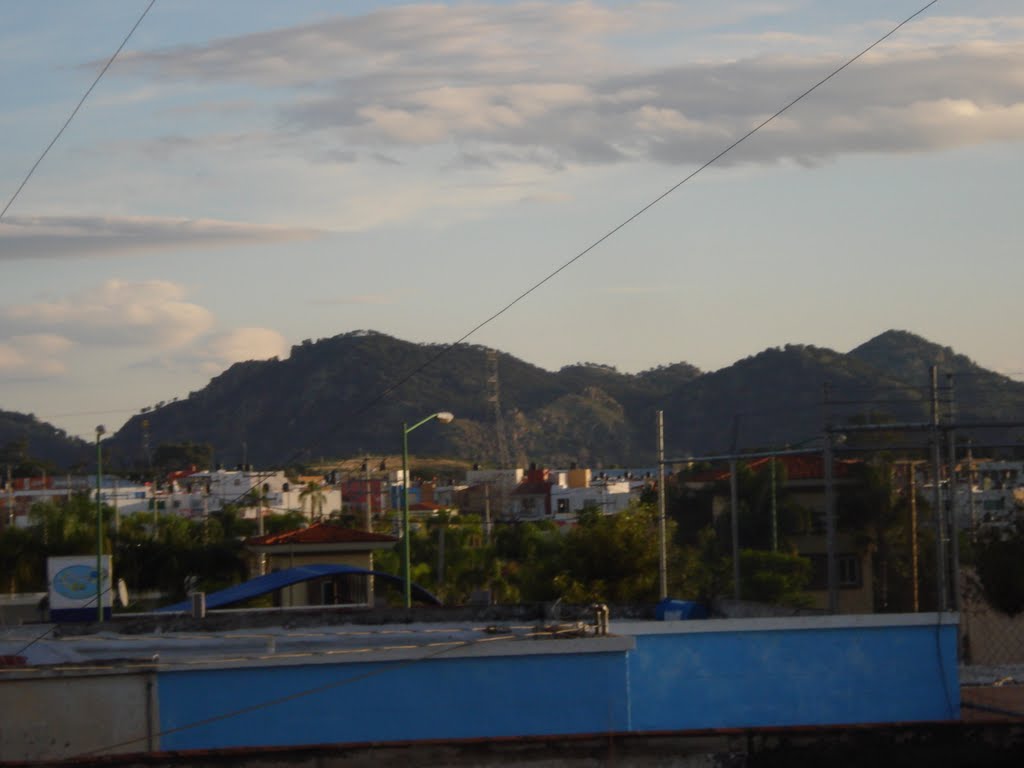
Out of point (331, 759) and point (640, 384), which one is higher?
point (640, 384)

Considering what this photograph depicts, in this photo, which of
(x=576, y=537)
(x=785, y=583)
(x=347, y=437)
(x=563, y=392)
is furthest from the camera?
(x=563, y=392)

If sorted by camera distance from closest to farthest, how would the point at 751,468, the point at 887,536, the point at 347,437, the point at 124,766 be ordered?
the point at 124,766, the point at 887,536, the point at 751,468, the point at 347,437

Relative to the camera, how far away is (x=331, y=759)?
26.7 ft

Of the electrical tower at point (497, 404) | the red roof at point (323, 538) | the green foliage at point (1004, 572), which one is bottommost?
the red roof at point (323, 538)

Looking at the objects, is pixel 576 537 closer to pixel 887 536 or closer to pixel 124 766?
pixel 887 536

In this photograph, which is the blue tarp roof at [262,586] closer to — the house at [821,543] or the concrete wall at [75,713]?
the house at [821,543]

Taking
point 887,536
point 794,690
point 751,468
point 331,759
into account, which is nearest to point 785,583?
point 887,536

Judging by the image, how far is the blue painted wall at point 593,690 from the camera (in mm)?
11727

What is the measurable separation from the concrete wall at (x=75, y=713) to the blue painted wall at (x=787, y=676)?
411cm

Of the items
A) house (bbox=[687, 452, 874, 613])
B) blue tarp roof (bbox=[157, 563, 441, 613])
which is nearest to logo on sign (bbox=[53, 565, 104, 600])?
blue tarp roof (bbox=[157, 563, 441, 613])

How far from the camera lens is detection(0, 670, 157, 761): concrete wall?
11320 mm

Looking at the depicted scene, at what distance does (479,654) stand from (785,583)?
12.2m

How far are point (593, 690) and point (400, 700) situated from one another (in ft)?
5.35

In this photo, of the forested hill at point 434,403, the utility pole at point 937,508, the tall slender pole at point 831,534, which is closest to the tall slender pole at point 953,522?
the utility pole at point 937,508
